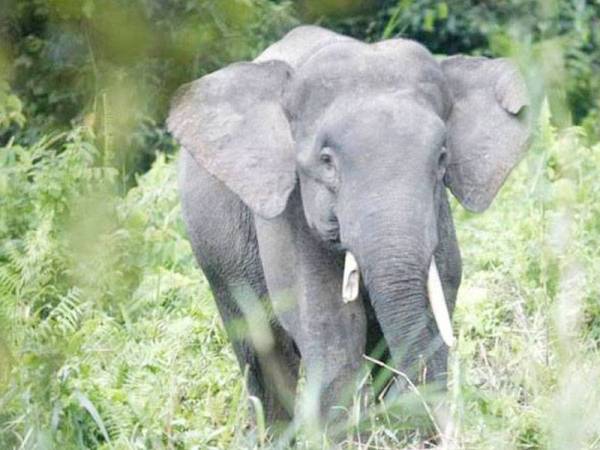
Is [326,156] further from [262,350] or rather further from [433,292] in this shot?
[262,350]

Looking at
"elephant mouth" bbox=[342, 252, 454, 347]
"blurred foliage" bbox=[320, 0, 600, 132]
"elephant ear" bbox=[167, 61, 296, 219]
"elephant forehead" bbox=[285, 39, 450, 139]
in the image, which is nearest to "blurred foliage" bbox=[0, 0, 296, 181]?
"elephant mouth" bbox=[342, 252, 454, 347]

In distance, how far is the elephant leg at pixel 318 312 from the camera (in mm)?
5707

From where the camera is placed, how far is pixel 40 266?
4.82 m

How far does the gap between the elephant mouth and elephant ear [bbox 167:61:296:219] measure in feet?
1.69

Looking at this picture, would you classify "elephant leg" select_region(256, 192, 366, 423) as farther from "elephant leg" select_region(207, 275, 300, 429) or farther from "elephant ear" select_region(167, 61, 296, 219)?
"elephant leg" select_region(207, 275, 300, 429)

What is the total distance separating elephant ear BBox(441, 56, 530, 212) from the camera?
590cm

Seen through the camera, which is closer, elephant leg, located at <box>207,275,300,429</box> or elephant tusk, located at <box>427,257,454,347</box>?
elephant tusk, located at <box>427,257,454,347</box>

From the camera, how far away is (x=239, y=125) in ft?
20.1

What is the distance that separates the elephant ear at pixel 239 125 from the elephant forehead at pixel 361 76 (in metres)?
0.09

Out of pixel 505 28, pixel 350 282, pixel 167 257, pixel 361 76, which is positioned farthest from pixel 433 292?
pixel 505 28

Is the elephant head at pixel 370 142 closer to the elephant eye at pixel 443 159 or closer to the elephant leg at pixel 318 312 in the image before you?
the elephant eye at pixel 443 159

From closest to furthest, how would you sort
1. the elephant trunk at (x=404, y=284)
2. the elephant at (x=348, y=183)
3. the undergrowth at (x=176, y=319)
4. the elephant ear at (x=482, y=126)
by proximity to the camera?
the undergrowth at (x=176, y=319)
the elephant trunk at (x=404, y=284)
the elephant at (x=348, y=183)
the elephant ear at (x=482, y=126)

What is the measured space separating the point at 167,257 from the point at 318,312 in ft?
7.88

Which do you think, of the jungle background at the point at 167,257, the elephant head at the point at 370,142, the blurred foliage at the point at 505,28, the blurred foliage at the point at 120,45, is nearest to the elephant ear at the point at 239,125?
the elephant head at the point at 370,142
